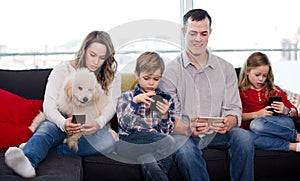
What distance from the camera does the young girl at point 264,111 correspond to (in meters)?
2.24

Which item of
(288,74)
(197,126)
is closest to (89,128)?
(197,126)

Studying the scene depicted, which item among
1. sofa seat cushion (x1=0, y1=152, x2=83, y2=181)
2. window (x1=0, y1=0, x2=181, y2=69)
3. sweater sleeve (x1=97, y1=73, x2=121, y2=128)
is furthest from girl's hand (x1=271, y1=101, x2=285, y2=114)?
window (x1=0, y1=0, x2=181, y2=69)

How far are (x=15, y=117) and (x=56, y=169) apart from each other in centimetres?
57

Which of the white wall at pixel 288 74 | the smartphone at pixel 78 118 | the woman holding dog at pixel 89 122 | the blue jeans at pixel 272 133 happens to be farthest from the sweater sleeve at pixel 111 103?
the white wall at pixel 288 74

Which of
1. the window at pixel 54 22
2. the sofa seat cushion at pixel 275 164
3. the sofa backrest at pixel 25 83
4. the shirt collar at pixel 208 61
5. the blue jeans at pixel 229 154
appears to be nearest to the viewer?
the blue jeans at pixel 229 154

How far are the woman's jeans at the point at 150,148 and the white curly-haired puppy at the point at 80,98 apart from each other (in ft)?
0.78

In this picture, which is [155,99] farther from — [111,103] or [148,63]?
[111,103]

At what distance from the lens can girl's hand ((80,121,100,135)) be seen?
2088 mm

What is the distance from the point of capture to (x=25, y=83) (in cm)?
245

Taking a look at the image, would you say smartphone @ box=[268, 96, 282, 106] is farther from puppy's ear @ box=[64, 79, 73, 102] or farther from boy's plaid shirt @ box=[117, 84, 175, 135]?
puppy's ear @ box=[64, 79, 73, 102]

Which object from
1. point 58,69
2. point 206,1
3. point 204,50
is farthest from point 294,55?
point 58,69

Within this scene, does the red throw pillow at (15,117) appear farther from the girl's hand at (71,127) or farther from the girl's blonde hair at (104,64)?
the girl's blonde hair at (104,64)

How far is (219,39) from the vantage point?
3.57 metres

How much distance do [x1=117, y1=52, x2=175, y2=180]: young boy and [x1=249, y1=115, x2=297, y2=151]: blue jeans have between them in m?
0.54
